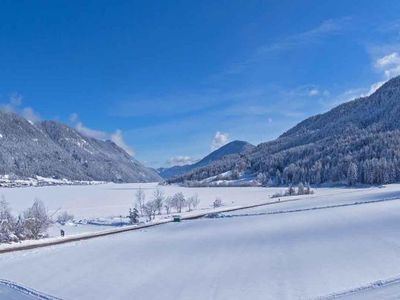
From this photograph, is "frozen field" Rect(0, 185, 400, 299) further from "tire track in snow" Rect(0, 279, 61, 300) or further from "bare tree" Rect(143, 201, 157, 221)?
"bare tree" Rect(143, 201, 157, 221)

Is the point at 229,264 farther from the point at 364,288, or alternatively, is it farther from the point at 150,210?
the point at 150,210

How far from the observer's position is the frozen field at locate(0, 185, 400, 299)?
2798cm

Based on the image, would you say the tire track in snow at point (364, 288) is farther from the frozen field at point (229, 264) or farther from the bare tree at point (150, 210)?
the bare tree at point (150, 210)

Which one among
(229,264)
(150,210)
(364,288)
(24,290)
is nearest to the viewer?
(364,288)

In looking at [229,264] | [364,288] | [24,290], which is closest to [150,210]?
[229,264]

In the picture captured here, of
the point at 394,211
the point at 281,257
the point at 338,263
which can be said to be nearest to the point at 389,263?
the point at 338,263

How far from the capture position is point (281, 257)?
119ft

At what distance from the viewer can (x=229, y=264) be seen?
116 feet

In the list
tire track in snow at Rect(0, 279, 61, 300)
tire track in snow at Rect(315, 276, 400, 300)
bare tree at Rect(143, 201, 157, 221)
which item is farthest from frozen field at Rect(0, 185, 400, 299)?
bare tree at Rect(143, 201, 157, 221)

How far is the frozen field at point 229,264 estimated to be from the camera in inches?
1102

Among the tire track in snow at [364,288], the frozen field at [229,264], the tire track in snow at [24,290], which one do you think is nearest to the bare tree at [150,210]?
the frozen field at [229,264]

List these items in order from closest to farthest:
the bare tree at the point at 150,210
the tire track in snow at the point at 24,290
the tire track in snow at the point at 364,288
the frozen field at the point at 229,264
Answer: the tire track in snow at the point at 364,288
the frozen field at the point at 229,264
the tire track in snow at the point at 24,290
the bare tree at the point at 150,210

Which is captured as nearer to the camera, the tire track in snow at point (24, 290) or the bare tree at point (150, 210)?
the tire track in snow at point (24, 290)

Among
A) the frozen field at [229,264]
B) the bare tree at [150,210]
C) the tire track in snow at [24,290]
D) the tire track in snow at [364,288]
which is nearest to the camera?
the tire track in snow at [364,288]
